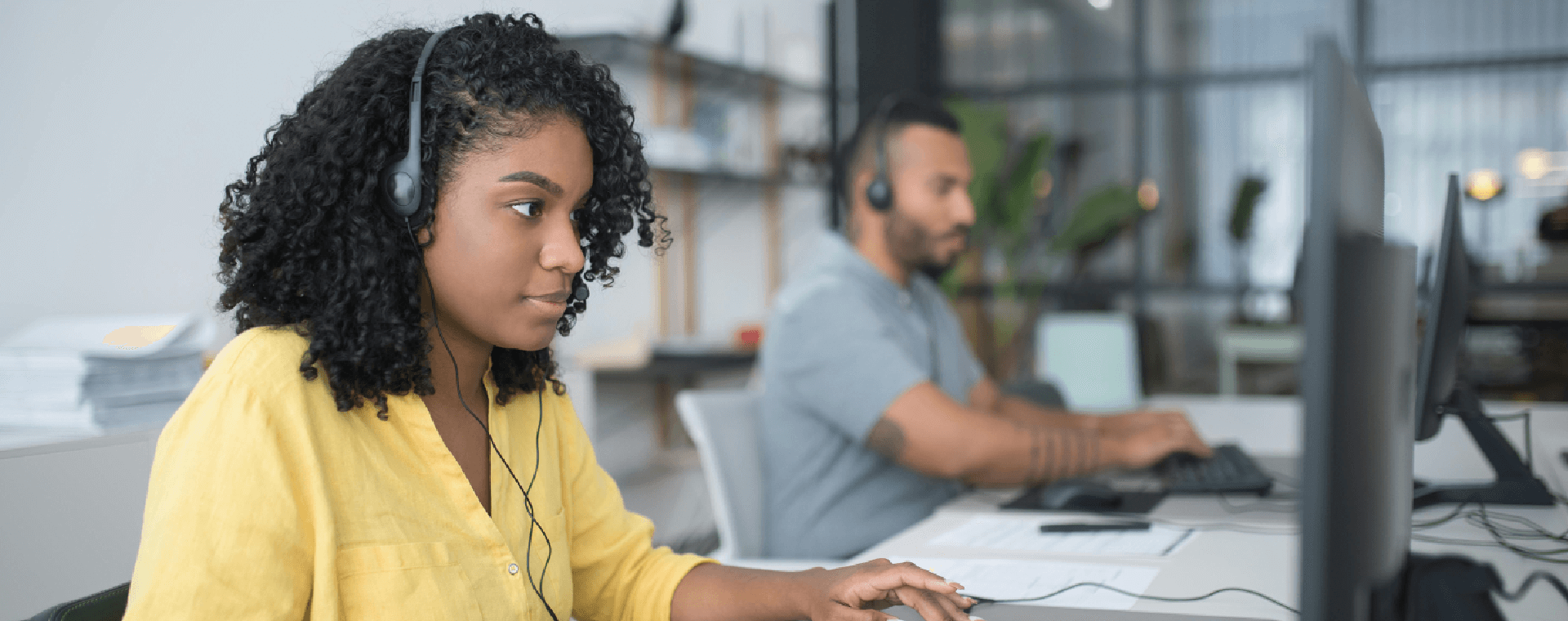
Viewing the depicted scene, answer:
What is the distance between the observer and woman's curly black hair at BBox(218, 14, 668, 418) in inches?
33.2

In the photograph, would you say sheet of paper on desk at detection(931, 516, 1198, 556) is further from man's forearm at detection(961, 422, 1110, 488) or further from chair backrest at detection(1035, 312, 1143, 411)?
chair backrest at detection(1035, 312, 1143, 411)

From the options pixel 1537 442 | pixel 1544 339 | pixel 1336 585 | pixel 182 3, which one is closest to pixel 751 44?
pixel 182 3

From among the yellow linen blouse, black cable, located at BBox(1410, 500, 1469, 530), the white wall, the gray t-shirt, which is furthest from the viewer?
the white wall

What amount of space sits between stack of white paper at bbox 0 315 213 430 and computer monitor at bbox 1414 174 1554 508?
1.66 meters

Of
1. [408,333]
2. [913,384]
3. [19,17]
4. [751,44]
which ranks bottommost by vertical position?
[913,384]

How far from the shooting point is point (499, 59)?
0.90m

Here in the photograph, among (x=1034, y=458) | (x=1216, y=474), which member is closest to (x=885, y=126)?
(x=1034, y=458)

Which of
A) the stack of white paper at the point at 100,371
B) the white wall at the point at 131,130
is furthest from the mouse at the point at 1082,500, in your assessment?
the stack of white paper at the point at 100,371

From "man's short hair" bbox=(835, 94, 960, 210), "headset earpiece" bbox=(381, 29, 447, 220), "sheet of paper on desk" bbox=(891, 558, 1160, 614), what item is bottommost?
"sheet of paper on desk" bbox=(891, 558, 1160, 614)

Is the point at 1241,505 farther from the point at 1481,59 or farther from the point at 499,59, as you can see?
the point at 1481,59

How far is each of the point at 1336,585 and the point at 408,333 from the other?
0.67m

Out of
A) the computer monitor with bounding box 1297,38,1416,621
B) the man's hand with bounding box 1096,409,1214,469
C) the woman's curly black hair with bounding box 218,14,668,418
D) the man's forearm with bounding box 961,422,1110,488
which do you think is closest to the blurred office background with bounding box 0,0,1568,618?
the man's hand with bounding box 1096,409,1214,469

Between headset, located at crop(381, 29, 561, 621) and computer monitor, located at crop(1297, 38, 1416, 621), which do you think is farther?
headset, located at crop(381, 29, 561, 621)

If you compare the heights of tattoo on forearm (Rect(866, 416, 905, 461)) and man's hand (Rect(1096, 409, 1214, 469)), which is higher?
tattoo on forearm (Rect(866, 416, 905, 461))
